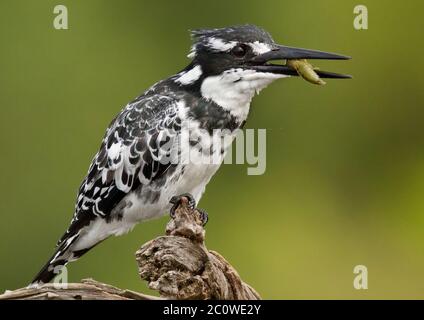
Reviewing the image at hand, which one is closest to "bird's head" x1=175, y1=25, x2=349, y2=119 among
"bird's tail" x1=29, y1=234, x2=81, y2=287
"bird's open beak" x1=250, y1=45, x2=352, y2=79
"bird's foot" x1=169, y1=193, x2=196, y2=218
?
"bird's open beak" x1=250, y1=45, x2=352, y2=79

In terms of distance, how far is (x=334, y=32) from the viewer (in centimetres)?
772

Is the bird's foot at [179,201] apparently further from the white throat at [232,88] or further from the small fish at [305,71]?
the small fish at [305,71]

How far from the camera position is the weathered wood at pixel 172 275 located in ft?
15.3

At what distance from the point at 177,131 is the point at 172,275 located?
91 centimetres

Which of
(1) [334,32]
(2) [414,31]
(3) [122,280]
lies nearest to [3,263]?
(3) [122,280]

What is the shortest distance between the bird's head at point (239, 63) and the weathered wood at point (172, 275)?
77 centimetres

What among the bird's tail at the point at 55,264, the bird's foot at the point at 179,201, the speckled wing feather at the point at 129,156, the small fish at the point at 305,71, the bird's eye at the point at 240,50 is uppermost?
the bird's eye at the point at 240,50

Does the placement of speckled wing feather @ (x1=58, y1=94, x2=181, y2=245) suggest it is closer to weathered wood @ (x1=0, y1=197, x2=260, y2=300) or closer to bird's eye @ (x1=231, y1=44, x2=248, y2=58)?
bird's eye @ (x1=231, y1=44, x2=248, y2=58)

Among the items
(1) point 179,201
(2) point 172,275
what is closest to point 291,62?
(1) point 179,201

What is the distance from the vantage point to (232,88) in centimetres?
540

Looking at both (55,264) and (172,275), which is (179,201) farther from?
(55,264)

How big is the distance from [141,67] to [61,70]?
521 mm

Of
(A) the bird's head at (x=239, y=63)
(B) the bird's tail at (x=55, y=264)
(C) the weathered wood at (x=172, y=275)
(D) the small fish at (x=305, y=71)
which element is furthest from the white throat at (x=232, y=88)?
(B) the bird's tail at (x=55, y=264)

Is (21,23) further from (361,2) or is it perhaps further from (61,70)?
(361,2)
